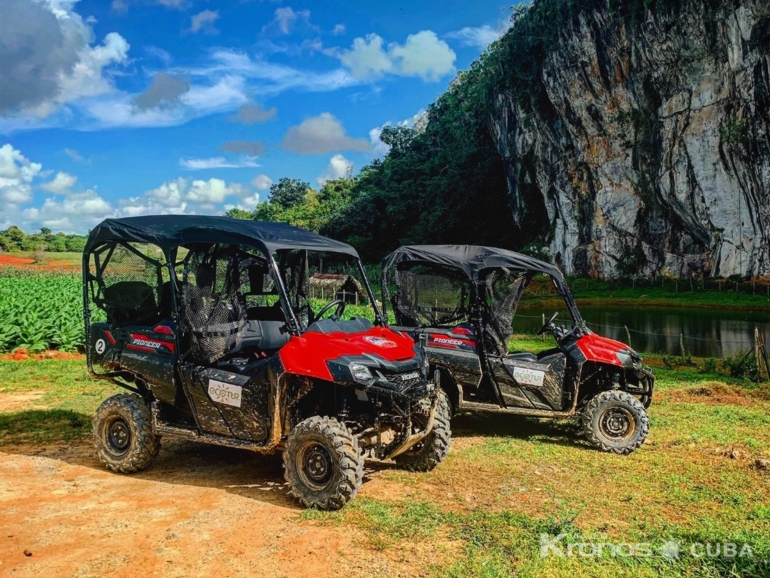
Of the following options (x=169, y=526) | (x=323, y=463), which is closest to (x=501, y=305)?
(x=323, y=463)

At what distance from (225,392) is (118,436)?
5.38 ft

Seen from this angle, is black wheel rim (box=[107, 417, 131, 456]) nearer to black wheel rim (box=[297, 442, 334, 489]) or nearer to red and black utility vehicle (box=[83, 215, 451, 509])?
red and black utility vehicle (box=[83, 215, 451, 509])

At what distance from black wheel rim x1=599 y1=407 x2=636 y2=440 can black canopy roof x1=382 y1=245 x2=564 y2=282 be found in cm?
187

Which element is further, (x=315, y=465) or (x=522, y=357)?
(x=522, y=357)

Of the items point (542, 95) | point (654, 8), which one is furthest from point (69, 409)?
point (542, 95)

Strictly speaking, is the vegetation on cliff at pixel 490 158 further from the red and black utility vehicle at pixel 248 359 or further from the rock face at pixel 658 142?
the red and black utility vehicle at pixel 248 359

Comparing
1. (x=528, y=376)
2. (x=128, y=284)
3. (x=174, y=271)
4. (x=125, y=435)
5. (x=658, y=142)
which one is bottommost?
(x=125, y=435)

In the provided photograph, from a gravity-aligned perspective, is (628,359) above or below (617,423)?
above

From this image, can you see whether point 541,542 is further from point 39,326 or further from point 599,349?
point 39,326

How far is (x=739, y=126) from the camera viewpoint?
33219 mm

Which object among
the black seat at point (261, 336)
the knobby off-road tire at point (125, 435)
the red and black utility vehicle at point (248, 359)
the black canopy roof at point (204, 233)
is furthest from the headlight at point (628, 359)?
the knobby off-road tire at point (125, 435)

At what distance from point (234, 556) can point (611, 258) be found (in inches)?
1658

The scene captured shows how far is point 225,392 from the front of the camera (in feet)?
19.7

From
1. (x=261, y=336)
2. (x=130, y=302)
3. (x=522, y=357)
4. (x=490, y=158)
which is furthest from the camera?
(x=490, y=158)
